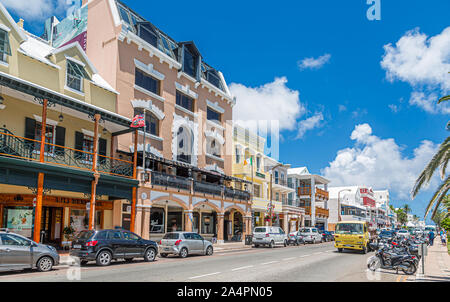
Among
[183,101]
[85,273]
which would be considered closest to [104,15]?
[183,101]

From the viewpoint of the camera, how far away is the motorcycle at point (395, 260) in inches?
593

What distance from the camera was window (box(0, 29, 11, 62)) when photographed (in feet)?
62.2

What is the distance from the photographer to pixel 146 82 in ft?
96.4

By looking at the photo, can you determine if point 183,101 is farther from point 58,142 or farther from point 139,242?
point 139,242

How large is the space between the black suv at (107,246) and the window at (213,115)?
65.4ft

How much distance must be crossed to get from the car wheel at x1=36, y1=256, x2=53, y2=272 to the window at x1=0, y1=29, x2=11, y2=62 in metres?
10.6

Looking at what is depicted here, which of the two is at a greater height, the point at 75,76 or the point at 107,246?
the point at 75,76

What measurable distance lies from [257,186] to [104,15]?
26.4 meters

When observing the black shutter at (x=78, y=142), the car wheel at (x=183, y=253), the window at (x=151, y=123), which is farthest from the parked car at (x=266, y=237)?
the black shutter at (x=78, y=142)

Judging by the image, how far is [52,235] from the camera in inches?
890

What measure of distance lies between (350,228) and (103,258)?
16.4 metres

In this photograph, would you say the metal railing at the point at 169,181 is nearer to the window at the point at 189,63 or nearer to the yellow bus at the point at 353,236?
the window at the point at 189,63

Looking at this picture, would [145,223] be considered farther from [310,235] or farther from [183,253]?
[310,235]

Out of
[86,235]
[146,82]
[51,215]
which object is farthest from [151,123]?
[86,235]
